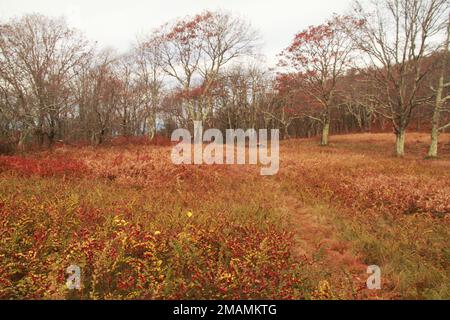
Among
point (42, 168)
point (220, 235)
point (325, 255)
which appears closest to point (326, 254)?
point (325, 255)

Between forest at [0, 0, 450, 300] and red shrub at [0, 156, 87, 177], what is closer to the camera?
forest at [0, 0, 450, 300]

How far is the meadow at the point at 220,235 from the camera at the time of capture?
11.6 ft

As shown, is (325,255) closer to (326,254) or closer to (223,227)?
(326,254)

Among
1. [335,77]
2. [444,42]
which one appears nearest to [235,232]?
[444,42]

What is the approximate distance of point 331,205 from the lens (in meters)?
7.40

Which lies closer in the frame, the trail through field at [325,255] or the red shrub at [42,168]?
the trail through field at [325,255]

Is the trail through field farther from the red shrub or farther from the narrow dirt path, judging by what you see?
the red shrub

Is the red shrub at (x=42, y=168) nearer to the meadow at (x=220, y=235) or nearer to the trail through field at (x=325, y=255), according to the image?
the meadow at (x=220, y=235)

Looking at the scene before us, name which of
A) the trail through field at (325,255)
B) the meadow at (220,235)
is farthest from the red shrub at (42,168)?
the trail through field at (325,255)

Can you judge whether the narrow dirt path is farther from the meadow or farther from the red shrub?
the red shrub

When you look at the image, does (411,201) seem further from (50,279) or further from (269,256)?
(50,279)

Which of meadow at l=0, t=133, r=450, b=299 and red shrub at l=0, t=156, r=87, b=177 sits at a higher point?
red shrub at l=0, t=156, r=87, b=177

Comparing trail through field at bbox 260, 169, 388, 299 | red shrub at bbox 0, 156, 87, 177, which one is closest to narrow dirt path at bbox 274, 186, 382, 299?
trail through field at bbox 260, 169, 388, 299

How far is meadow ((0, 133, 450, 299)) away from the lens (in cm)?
355
